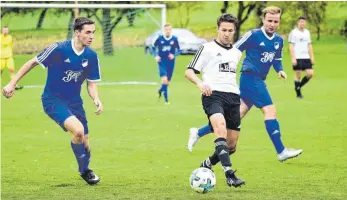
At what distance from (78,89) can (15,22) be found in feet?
81.2

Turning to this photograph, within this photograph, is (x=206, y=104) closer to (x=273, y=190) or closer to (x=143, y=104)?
(x=273, y=190)

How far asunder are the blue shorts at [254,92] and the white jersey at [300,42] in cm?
1155

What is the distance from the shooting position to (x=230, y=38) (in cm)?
1004

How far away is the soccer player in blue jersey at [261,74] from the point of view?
12.3 meters

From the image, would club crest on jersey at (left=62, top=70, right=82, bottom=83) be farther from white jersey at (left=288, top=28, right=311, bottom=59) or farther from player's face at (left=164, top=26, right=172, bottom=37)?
white jersey at (left=288, top=28, right=311, bottom=59)

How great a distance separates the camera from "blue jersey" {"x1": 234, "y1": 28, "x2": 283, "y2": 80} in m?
12.5

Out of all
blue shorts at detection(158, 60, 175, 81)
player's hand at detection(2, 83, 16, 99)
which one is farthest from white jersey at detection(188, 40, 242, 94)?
blue shorts at detection(158, 60, 175, 81)

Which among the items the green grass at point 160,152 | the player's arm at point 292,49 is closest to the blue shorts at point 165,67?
the green grass at point 160,152

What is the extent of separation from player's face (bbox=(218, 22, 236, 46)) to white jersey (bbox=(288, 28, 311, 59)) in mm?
14047

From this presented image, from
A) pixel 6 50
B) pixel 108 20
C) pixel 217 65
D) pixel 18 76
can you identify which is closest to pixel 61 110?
pixel 18 76

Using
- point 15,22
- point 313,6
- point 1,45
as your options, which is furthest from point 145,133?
point 313,6

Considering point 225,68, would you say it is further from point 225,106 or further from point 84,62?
point 84,62

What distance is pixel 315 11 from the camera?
52188 millimetres

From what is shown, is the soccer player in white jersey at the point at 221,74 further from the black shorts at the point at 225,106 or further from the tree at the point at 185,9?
the tree at the point at 185,9
